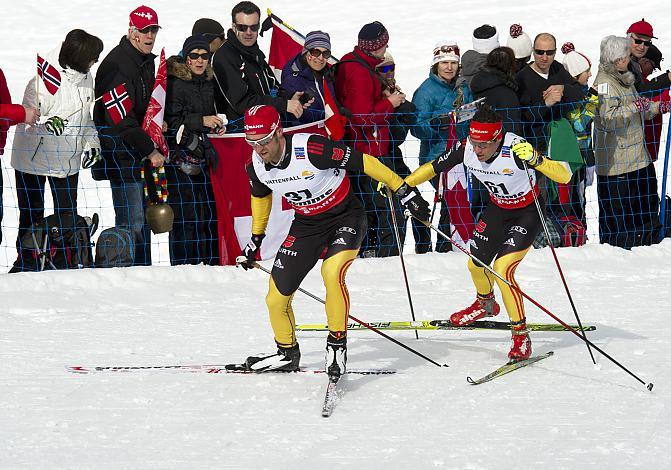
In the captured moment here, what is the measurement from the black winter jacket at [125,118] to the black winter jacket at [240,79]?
58 centimetres

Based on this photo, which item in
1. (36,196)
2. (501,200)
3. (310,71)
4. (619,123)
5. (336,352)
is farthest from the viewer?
(619,123)

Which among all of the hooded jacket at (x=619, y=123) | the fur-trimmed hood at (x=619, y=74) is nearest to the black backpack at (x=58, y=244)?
the hooded jacket at (x=619, y=123)

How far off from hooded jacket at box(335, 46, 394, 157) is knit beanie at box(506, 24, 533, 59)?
1.46 meters

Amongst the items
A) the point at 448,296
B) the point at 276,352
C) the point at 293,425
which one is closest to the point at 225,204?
the point at 448,296

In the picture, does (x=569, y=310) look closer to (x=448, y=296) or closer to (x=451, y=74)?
(x=448, y=296)

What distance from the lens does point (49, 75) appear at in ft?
27.6

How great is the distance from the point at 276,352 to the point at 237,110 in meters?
2.81

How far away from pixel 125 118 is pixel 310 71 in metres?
1.65

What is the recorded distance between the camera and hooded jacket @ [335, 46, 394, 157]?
30.9 feet

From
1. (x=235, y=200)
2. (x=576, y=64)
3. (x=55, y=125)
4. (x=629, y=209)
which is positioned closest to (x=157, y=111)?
(x=55, y=125)

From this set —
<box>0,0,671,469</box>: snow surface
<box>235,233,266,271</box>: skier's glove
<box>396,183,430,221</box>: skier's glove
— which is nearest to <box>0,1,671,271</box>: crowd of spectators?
<box>0,0,671,469</box>: snow surface

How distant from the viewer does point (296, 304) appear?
29.2 feet

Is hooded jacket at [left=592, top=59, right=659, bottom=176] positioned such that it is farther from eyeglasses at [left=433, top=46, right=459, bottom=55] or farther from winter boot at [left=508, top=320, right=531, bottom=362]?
winter boot at [left=508, top=320, right=531, bottom=362]

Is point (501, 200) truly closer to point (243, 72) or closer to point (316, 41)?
point (316, 41)
